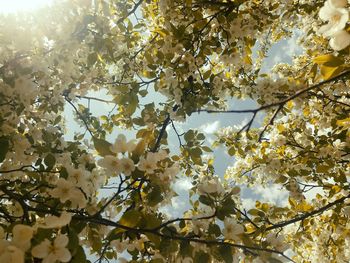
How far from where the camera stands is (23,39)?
3070mm

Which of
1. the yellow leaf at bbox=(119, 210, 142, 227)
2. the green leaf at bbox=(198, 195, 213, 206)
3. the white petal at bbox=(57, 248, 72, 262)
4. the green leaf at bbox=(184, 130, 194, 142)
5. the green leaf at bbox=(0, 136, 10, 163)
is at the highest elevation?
the green leaf at bbox=(184, 130, 194, 142)

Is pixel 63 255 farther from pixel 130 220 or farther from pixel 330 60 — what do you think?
pixel 330 60

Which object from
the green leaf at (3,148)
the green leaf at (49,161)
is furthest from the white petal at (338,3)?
the green leaf at (49,161)

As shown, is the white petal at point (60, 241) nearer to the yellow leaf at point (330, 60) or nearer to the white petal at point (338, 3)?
the yellow leaf at point (330, 60)

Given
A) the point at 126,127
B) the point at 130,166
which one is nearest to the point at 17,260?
the point at 130,166

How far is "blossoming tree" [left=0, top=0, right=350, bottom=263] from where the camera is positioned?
180 cm

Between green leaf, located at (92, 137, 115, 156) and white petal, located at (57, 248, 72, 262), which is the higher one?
green leaf, located at (92, 137, 115, 156)

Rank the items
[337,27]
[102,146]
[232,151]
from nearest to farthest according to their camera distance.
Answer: [337,27] < [102,146] < [232,151]

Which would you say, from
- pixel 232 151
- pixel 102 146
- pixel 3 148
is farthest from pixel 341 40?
pixel 232 151

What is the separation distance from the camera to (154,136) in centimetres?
427

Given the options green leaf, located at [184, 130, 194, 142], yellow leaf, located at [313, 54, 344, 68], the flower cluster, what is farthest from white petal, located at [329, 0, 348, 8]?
green leaf, located at [184, 130, 194, 142]

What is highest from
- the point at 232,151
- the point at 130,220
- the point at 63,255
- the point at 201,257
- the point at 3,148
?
the point at 232,151

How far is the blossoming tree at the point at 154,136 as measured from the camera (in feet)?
5.91

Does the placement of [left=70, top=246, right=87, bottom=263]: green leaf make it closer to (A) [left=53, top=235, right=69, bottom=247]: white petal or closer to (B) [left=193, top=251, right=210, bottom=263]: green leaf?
(A) [left=53, top=235, right=69, bottom=247]: white petal
